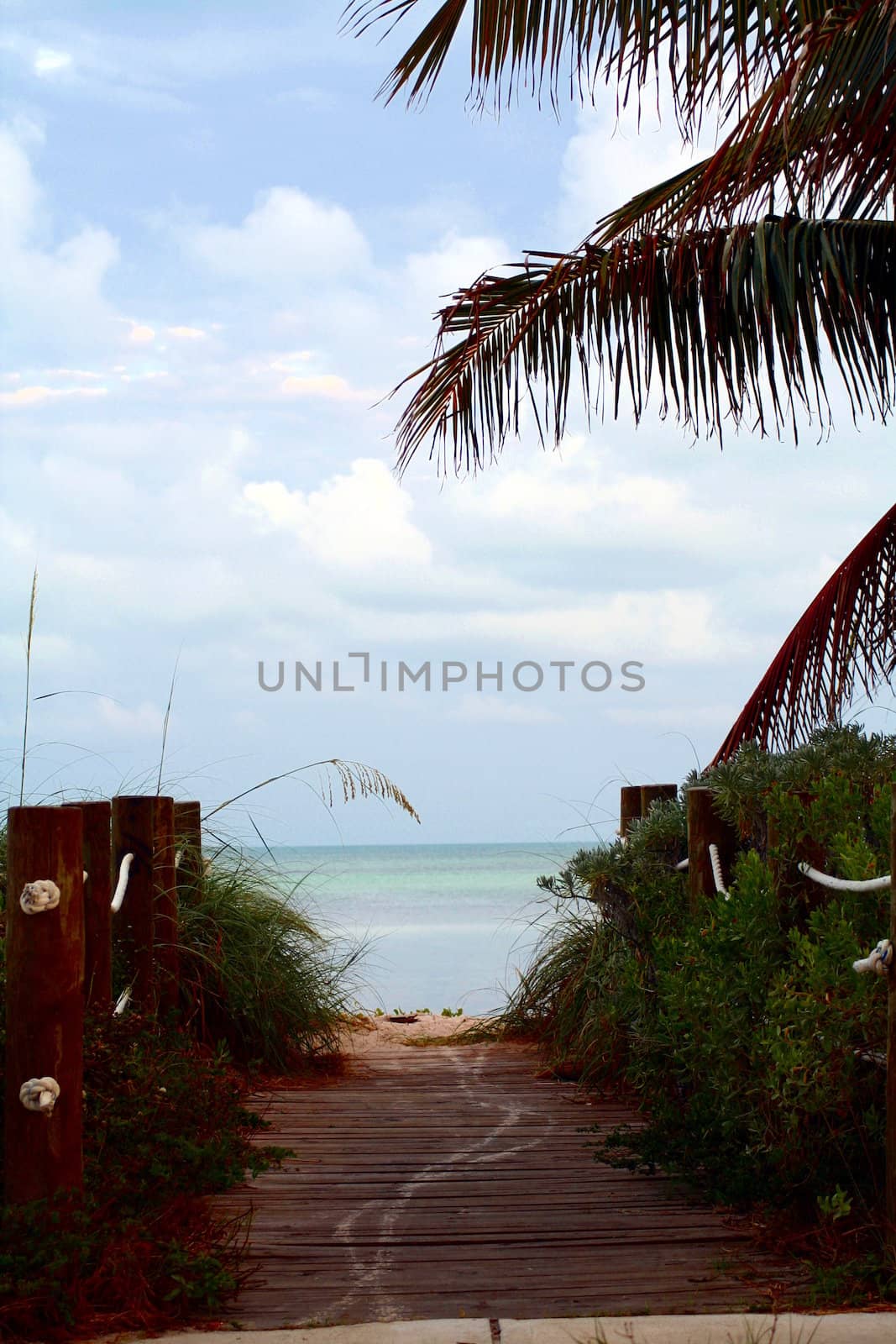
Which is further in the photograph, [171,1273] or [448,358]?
[448,358]

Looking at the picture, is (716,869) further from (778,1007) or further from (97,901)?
(97,901)

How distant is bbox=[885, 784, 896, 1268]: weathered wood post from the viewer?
10.1 ft

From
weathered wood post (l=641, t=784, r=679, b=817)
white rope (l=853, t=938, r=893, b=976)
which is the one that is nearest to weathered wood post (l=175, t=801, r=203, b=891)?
weathered wood post (l=641, t=784, r=679, b=817)

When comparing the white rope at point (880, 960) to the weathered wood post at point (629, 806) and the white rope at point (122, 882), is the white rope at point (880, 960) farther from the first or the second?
the weathered wood post at point (629, 806)

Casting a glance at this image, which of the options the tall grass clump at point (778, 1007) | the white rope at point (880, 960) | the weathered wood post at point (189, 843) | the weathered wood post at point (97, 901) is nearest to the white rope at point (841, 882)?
the tall grass clump at point (778, 1007)

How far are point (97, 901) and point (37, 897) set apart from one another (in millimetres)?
1670

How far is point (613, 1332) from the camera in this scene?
2.75 m

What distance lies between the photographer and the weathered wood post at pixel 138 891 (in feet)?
17.7

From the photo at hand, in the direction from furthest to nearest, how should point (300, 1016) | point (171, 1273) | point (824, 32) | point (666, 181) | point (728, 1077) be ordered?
1. point (666, 181)
2. point (300, 1016)
3. point (824, 32)
4. point (728, 1077)
5. point (171, 1273)

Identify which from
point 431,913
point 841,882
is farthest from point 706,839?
point 431,913

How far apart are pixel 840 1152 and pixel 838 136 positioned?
4484 mm

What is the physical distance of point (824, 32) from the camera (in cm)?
539

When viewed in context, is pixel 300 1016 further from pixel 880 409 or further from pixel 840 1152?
pixel 880 409

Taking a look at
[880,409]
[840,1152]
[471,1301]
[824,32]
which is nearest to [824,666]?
[880,409]
